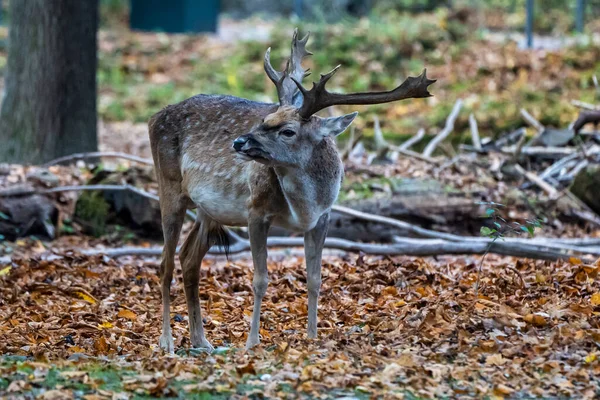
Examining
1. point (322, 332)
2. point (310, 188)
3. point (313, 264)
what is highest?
point (310, 188)

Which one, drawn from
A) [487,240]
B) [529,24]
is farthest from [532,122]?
[529,24]

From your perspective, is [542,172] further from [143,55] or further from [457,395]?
[143,55]

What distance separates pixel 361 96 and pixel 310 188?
2.55 ft

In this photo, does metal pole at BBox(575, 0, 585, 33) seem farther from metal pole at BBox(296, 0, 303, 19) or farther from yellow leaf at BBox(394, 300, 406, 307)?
yellow leaf at BBox(394, 300, 406, 307)

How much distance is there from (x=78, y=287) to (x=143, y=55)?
1687cm

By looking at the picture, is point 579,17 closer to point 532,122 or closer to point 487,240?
point 532,122

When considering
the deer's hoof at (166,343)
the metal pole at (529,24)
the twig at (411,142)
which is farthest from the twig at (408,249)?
the metal pole at (529,24)

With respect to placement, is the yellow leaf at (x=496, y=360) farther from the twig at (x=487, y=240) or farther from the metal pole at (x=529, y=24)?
the metal pole at (x=529, y=24)

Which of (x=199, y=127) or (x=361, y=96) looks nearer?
(x=361, y=96)

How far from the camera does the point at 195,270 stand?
26.2 ft

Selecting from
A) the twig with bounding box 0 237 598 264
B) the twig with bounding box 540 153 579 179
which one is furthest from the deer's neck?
the twig with bounding box 540 153 579 179

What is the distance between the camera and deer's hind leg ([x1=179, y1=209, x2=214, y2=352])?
7.69 m

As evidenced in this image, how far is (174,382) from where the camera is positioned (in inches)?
227

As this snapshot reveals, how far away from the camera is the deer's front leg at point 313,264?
722 centimetres
